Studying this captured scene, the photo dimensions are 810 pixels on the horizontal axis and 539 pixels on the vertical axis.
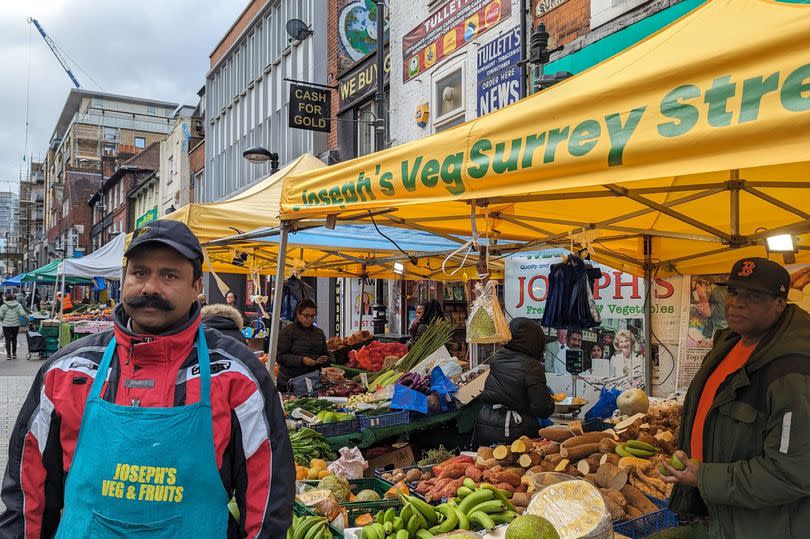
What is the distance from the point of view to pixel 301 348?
866 centimetres

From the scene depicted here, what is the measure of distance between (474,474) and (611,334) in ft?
14.6

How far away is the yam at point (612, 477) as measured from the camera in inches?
159

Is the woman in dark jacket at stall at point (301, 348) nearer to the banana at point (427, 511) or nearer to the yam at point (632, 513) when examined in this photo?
the banana at point (427, 511)

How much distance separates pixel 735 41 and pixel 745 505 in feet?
6.40

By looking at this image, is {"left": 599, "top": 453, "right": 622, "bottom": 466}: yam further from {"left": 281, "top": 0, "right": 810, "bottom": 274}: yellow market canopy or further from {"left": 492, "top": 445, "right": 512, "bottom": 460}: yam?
{"left": 281, "top": 0, "right": 810, "bottom": 274}: yellow market canopy

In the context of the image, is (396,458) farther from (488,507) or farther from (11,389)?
(11,389)

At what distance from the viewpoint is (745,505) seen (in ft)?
8.55

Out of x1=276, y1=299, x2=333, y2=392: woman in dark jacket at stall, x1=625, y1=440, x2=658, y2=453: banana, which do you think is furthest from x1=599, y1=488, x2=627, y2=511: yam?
x1=276, y1=299, x2=333, y2=392: woman in dark jacket at stall

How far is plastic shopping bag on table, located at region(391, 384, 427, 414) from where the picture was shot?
257 inches

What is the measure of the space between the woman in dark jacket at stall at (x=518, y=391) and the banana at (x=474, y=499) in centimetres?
168

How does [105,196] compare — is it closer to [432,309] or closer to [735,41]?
[432,309]

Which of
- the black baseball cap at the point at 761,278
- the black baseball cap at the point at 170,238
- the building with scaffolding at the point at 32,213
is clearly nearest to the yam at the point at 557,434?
the black baseball cap at the point at 761,278

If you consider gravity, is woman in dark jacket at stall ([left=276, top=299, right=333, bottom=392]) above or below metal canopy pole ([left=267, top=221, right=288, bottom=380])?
below

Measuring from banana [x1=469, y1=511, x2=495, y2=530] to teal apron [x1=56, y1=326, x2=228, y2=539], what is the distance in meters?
2.04
